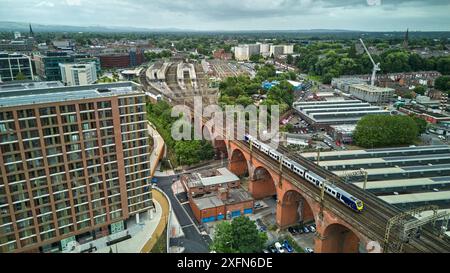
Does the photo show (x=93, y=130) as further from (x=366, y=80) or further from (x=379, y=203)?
(x=366, y=80)

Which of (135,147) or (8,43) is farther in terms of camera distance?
(8,43)

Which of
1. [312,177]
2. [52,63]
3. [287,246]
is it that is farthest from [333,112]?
[52,63]

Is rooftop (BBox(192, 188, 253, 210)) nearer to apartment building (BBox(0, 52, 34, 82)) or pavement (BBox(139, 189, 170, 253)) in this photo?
pavement (BBox(139, 189, 170, 253))

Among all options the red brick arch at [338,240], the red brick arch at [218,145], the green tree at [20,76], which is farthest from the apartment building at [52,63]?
the red brick arch at [338,240]

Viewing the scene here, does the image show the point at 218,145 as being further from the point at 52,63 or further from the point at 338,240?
the point at 52,63

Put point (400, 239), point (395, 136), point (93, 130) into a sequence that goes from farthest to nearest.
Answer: point (395, 136)
point (93, 130)
point (400, 239)

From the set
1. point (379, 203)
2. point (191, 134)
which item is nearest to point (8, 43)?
point (191, 134)
